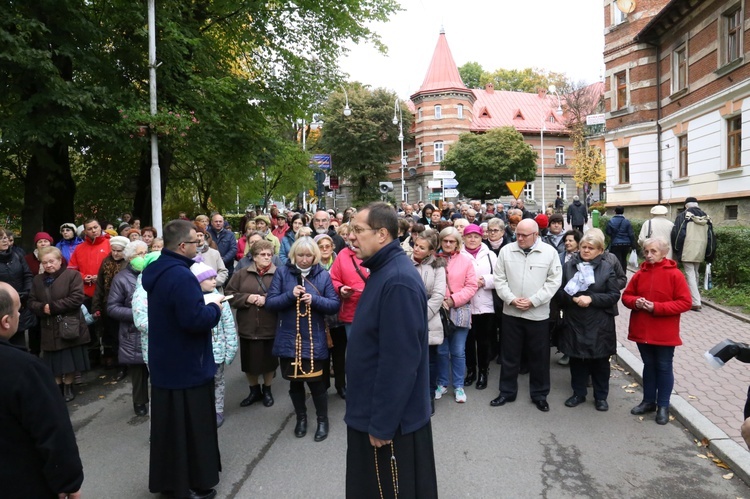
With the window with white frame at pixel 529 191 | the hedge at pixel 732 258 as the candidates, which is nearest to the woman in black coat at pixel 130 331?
the hedge at pixel 732 258

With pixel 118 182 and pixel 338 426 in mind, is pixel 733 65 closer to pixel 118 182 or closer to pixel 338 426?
pixel 338 426

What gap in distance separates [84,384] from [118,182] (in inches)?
421

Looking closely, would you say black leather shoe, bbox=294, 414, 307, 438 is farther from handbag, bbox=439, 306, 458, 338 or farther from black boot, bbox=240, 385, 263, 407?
handbag, bbox=439, 306, 458, 338

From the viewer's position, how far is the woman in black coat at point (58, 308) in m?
6.05

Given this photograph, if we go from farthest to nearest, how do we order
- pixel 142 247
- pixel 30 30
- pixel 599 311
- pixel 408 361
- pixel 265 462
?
pixel 30 30
pixel 142 247
pixel 599 311
pixel 265 462
pixel 408 361

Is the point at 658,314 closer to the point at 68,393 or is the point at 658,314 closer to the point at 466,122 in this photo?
the point at 68,393

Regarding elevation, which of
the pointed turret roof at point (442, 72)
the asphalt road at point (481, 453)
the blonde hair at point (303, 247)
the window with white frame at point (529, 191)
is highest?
the pointed turret roof at point (442, 72)

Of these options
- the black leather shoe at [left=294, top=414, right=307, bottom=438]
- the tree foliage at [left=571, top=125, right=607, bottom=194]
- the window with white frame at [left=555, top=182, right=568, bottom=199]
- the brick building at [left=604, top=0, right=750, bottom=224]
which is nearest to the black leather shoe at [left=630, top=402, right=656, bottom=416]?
the black leather shoe at [left=294, top=414, right=307, bottom=438]

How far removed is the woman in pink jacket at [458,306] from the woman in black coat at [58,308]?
4224 millimetres

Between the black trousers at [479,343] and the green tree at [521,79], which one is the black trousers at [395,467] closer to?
the black trousers at [479,343]

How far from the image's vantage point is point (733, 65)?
17500mm

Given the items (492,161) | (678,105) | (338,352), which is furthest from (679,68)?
(492,161)

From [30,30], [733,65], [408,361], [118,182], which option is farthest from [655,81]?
[408,361]

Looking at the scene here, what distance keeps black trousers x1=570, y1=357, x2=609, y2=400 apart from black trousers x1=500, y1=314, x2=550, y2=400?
354 millimetres
